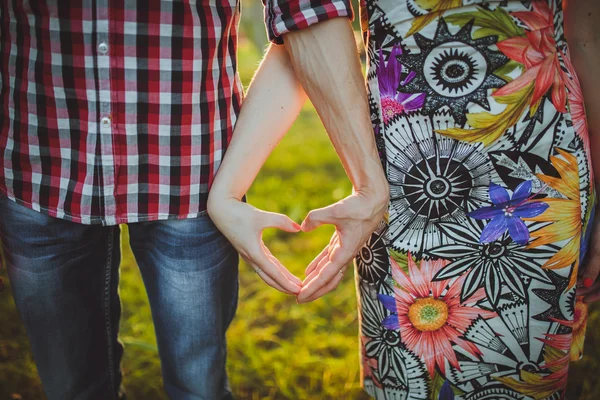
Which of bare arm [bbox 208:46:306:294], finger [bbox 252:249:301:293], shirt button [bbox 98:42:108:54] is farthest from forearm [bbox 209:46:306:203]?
shirt button [bbox 98:42:108:54]

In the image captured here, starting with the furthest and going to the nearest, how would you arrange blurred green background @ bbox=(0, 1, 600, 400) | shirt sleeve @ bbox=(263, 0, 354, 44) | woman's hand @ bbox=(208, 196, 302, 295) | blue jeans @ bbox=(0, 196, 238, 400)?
1. blurred green background @ bbox=(0, 1, 600, 400)
2. blue jeans @ bbox=(0, 196, 238, 400)
3. woman's hand @ bbox=(208, 196, 302, 295)
4. shirt sleeve @ bbox=(263, 0, 354, 44)

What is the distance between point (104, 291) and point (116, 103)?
52 centimetres

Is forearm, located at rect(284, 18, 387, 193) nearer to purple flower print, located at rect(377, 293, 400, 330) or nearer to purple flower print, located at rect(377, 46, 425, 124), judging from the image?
purple flower print, located at rect(377, 46, 425, 124)

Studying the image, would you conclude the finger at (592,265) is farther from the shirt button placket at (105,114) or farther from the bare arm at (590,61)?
the shirt button placket at (105,114)

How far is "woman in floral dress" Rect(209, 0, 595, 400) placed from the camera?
0.89m

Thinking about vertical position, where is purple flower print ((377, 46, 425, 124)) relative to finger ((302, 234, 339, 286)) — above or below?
above

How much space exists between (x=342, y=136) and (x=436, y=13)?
27 centimetres

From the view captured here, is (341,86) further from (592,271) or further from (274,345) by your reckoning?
(274,345)

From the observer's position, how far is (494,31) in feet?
2.89

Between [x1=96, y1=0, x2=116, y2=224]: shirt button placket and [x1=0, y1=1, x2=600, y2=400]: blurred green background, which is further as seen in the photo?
[x1=0, y1=1, x2=600, y2=400]: blurred green background

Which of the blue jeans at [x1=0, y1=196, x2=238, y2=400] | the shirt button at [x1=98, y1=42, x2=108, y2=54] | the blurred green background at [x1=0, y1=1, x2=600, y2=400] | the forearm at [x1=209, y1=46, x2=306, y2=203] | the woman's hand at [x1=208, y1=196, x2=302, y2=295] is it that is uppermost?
the shirt button at [x1=98, y1=42, x2=108, y2=54]

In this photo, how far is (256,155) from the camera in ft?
3.18

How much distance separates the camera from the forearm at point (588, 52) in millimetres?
1014

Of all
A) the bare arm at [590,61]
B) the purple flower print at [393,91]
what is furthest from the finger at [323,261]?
the bare arm at [590,61]
